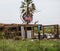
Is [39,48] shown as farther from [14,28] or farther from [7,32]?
[14,28]

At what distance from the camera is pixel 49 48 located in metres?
9.02

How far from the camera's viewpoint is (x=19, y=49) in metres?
9.00

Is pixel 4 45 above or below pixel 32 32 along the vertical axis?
above

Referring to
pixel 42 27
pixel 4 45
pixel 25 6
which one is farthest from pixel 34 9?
pixel 4 45

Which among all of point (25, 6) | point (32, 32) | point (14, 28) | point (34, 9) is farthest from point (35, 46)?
point (25, 6)

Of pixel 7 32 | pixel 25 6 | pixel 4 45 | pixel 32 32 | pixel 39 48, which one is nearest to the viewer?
pixel 39 48

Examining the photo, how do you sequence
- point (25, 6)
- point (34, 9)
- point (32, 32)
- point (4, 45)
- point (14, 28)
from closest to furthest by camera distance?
1. point (4, 45)
2. point (14, 28)
3. point (32, 32)
4. point (34, 9)
5. point (25, 6)

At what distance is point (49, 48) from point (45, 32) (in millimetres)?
11076

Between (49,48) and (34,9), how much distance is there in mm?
23822

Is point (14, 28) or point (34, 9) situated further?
point (34, 9)

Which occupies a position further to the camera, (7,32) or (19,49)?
(7,32)

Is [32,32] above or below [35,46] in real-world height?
below

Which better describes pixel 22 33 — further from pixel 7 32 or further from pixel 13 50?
pixel 13 50

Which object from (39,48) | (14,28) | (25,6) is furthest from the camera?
(25,6)
